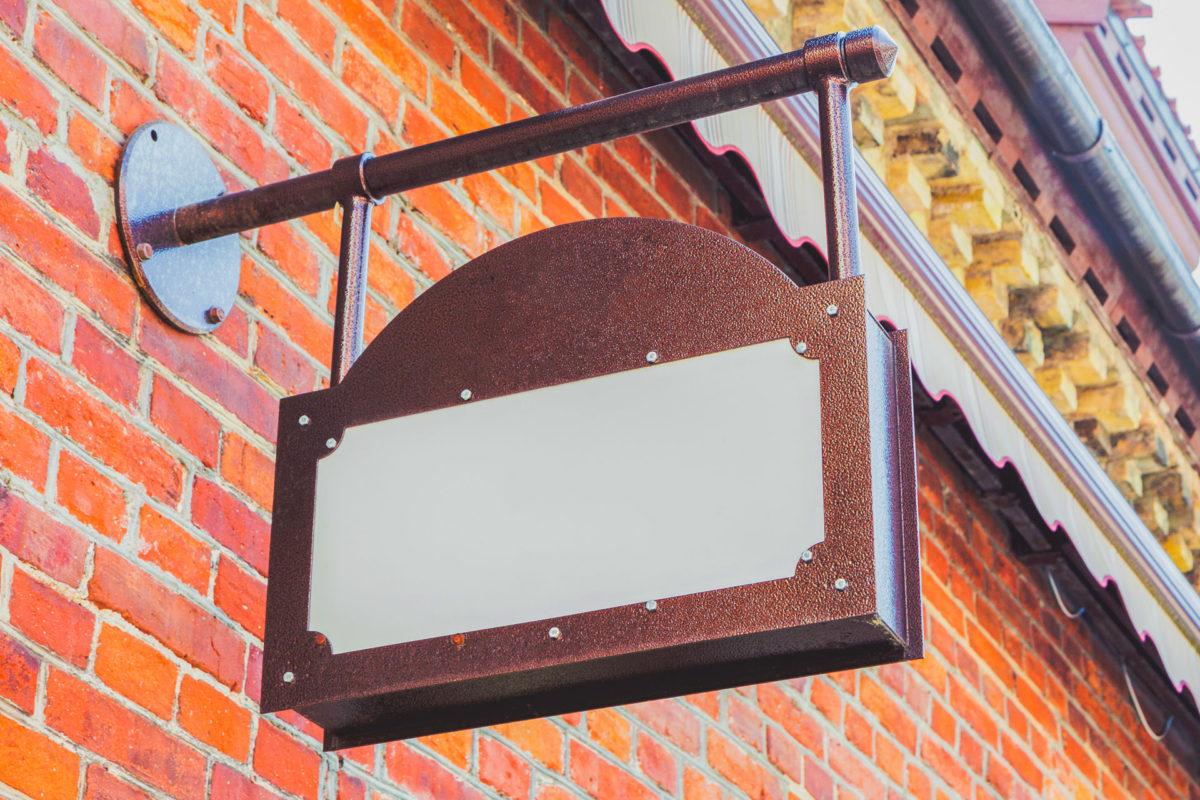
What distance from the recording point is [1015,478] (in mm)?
4180

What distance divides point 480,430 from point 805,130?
142 centimetres

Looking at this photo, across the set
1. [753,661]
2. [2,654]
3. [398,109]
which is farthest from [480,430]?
[398,109]

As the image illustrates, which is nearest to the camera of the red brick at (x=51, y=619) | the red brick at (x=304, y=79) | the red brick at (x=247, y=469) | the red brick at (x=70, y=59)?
the red brick at (x=51, y=619)

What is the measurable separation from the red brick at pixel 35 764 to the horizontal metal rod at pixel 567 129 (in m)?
0.63

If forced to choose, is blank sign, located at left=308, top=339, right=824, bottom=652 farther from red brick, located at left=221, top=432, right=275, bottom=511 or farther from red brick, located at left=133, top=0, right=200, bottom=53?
red brick, located at left=133, top=0, right=200, bottom=53

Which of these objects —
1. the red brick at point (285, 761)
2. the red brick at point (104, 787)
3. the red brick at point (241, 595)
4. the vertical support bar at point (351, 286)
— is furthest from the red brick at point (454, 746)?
the vertical support bar at point (351, 286)

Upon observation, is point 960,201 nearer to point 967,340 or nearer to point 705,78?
point 967,340

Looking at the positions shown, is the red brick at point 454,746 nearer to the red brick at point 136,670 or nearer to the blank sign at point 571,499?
the red brick at point 136,670

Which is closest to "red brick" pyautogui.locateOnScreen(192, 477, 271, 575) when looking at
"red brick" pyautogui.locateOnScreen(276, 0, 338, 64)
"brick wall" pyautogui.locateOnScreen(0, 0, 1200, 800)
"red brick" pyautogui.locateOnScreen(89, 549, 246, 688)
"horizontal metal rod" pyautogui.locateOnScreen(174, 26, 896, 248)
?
"brick wall" pyautogui.locateOnScreen(0, 0, 1200, 800)

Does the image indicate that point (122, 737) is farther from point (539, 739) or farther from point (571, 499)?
point (539, 739)

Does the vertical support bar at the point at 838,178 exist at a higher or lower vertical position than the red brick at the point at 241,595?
higher

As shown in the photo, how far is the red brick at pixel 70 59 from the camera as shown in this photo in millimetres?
2010

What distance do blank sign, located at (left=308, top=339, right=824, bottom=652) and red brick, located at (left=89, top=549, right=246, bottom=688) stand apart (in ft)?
1.06

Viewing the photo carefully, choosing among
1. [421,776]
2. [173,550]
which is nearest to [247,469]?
[173,550]
